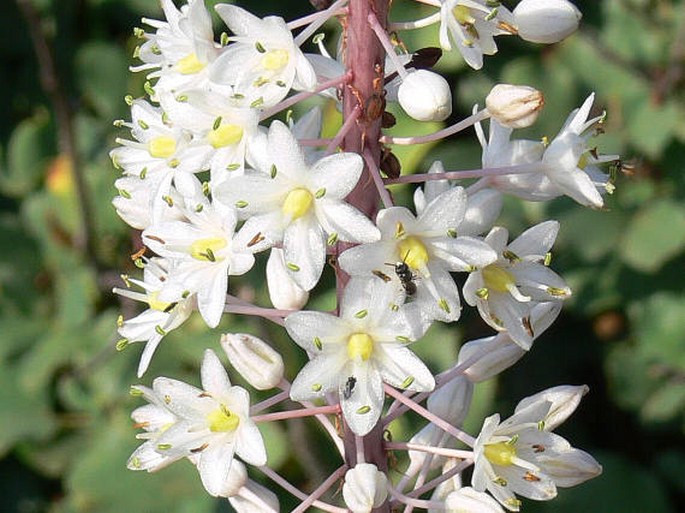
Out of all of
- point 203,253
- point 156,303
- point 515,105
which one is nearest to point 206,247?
point 203,253

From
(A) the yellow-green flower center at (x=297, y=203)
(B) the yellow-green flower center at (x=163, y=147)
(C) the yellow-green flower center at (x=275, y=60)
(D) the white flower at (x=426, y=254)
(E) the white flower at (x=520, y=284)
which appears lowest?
(E) the white flower at (x=520, y=284)

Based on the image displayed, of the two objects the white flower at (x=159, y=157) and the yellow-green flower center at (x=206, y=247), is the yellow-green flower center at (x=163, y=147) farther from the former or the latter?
the yellow-green flower center at (x=206, y=247)

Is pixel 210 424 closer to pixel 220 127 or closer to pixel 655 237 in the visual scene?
pixel 220 127

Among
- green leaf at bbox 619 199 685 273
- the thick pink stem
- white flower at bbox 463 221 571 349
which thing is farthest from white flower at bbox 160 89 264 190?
green leaf at bbox 619 199 685 273

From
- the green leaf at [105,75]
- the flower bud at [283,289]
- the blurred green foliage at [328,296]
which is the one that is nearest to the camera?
the flower bud at [283,289]

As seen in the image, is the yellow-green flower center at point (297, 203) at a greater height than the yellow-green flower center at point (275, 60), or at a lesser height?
lesser

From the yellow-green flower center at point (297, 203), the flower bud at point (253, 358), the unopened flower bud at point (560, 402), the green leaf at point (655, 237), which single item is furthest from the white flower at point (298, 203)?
the green leaf at point (655, 237)

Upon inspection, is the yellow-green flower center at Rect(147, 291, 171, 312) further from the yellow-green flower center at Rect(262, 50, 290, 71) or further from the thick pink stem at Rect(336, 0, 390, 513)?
the yellow-green flower center at Rect(262, 50, 290, 71)
